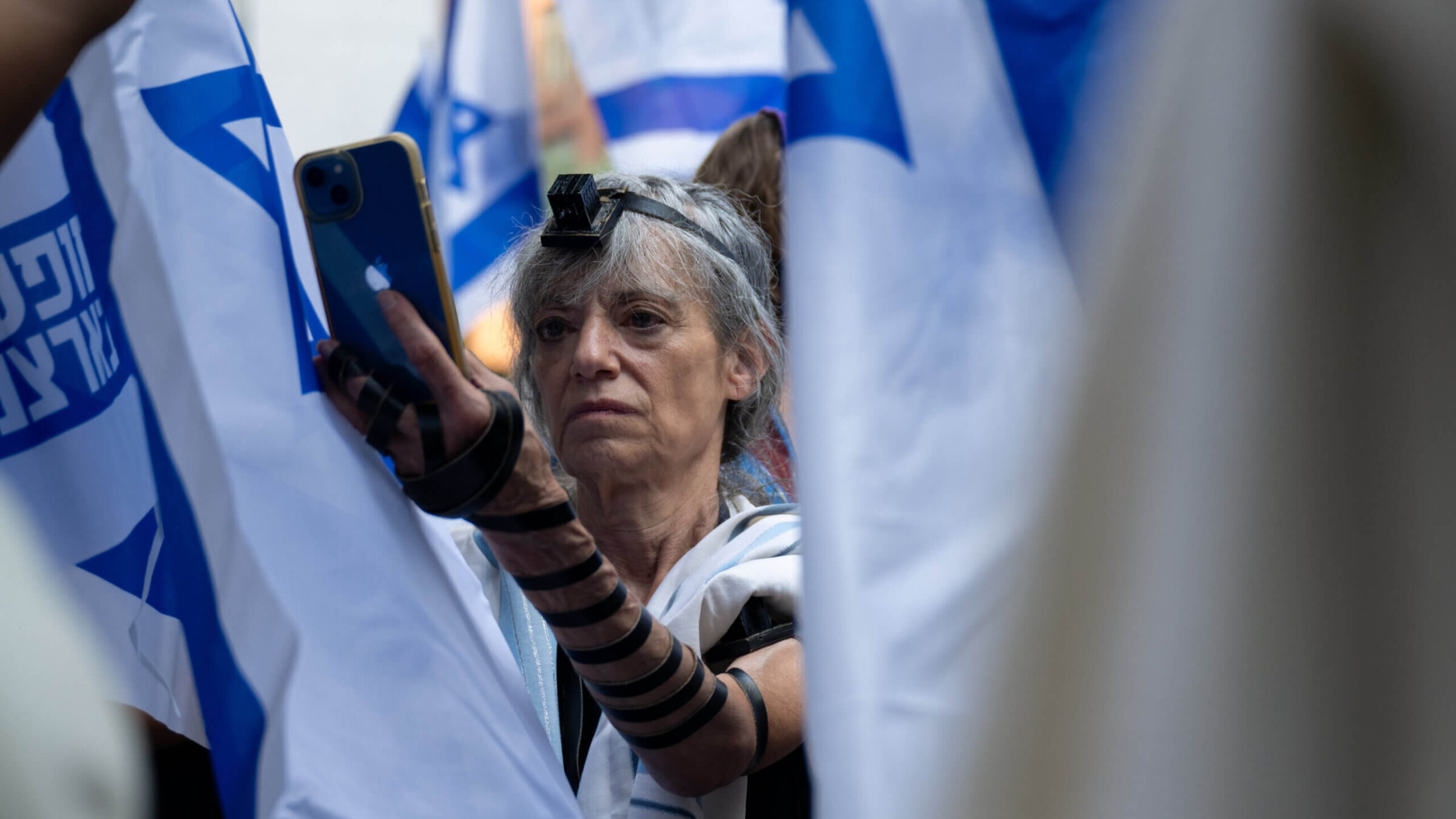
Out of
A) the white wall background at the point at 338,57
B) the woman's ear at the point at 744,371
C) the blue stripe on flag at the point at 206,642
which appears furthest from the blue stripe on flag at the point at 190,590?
the white wall background at the point at 338,57

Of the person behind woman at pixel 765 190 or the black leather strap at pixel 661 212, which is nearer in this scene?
the black leather strap at pixel 661 212

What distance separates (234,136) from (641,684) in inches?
27.0

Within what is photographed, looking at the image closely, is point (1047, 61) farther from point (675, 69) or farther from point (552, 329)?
point (675, 69)

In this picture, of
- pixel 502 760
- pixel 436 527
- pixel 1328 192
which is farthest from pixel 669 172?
pixel 1328 192

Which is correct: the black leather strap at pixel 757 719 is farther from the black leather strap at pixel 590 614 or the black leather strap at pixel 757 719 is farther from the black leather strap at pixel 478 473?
the black leather strap at pixel 478 473

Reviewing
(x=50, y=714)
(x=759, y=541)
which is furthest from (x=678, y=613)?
(x=50, y=714)

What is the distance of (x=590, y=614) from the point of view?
49.3 inches

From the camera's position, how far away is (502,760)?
114 cm

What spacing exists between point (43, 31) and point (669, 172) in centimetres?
129

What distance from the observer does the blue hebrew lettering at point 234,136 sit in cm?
123

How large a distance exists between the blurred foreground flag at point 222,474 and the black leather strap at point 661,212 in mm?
627

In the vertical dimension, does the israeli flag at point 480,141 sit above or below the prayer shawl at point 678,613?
above

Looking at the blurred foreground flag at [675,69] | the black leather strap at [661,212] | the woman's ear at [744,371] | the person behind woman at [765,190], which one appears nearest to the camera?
the black leather strap at [661,212]

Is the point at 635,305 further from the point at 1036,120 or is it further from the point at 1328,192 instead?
the point at 1328,192
